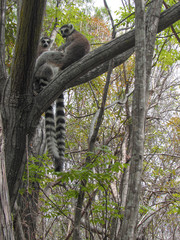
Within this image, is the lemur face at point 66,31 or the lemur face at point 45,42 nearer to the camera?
the lemur face at point 66,31

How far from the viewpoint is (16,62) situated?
3.05m

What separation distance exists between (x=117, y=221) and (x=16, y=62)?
132 inches

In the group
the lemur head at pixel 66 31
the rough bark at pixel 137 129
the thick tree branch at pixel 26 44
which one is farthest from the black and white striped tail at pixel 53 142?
the lemur head at pixel 66 31

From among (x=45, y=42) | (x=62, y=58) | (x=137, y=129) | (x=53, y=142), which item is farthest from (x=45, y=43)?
(x=137, y=129)

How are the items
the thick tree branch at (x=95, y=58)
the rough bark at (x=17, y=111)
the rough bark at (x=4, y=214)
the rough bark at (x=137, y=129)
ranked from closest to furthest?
the rough bark at (x=4, y=214) < the rough bark at (x=137, y=129) < the rough bark at (x=17, y=111) < the thick tree branch at (x=95, y=58)

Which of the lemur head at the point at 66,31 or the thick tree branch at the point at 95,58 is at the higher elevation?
the lemur head at the point at 66,31

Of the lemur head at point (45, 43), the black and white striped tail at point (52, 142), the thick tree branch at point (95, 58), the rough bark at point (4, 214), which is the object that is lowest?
the rough bark at point (4, 214)

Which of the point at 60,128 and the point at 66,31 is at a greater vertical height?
the point at 66,31

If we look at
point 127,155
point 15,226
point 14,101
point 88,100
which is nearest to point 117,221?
point 127,155

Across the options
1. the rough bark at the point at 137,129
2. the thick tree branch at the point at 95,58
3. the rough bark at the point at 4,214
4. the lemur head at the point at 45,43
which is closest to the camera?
the rough bark at the point at 4,214

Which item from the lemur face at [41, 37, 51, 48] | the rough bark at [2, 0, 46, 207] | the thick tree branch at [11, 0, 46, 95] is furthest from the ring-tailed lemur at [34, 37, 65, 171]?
the lemur face at [41, 37, 51, 48]

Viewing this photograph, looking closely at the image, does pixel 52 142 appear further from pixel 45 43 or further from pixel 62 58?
pixel 45 43

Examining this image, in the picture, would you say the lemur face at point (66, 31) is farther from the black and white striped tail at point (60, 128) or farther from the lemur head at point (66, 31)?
Result: the black and white striped tail at point (60, 128)

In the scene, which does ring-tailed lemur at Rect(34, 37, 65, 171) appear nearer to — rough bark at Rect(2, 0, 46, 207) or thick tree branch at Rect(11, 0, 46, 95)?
rough bark at Rect(2, 0, 46, 207)
